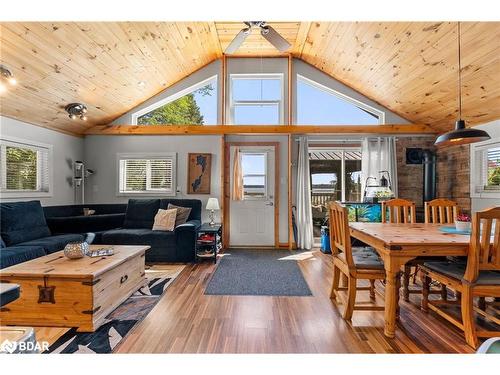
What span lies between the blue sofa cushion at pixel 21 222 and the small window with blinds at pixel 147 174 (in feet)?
5.30

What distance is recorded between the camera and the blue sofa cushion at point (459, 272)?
2.02 meters

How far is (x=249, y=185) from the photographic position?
17.6 ft

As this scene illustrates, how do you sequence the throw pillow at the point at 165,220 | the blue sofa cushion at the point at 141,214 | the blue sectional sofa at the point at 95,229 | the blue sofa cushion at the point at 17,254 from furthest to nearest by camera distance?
the blue sofa cushion at the point at 141,214 < the throw pillow at the point at 165,220 < the blue sectional sofa at the point at 95,229 < the blue sofa cushion at the point at 17,254

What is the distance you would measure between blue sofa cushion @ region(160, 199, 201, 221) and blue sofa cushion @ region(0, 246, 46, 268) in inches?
76.7

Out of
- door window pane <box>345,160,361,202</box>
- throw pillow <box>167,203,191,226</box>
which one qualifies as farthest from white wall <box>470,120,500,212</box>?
throw pillow <box>167,203,191,226</box>

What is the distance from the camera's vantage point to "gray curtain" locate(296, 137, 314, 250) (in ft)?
17.0

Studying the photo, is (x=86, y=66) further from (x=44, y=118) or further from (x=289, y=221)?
(x=289, y=221)

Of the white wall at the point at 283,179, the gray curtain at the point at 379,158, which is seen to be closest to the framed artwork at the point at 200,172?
the white wall at the point at 283,179

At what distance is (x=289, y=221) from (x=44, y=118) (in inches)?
174

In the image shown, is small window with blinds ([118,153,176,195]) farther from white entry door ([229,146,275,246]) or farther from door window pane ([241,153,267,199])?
door window pane ([241,153,267,199])

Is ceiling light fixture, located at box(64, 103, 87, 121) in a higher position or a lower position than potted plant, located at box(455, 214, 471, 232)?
higher

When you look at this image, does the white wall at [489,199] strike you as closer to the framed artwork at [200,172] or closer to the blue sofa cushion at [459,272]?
the blue sofa cushion at [459,272]

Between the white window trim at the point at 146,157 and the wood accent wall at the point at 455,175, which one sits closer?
the wood accent wall at the point at 455,175
